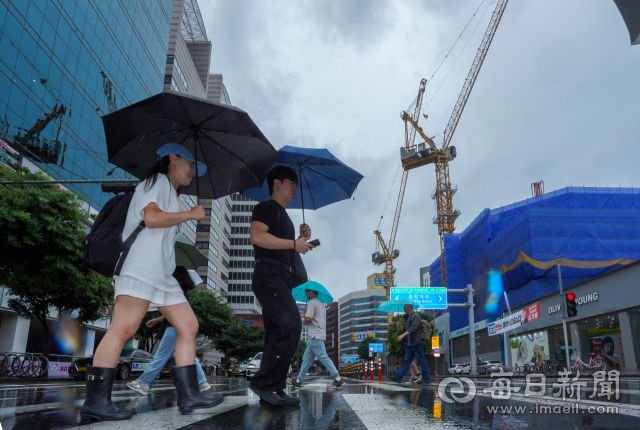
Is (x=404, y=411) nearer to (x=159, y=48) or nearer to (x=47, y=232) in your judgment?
(x=47, y=232)

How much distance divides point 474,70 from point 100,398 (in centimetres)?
7677

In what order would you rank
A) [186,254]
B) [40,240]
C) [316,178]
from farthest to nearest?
[40,240] → [186,254] → [316,178]

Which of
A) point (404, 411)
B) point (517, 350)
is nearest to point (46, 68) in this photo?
point (404, 411)

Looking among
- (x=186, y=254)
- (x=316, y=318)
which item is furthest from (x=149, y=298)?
(x=316, y=318)

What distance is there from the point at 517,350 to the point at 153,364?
1422 inches

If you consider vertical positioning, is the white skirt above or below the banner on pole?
below

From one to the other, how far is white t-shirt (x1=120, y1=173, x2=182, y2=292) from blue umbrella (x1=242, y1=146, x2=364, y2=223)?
2074mm

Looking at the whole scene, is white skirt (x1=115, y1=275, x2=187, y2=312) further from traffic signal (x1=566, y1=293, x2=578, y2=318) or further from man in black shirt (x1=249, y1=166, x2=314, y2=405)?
traffic signal (x1=566, y1=293, x2=578, y2=318)

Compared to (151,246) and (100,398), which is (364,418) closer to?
(100,398)

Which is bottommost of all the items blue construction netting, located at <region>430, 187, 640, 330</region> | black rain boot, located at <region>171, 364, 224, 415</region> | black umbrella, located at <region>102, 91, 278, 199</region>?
black rain boot, located at <region>171, 364, 224, 415</region>

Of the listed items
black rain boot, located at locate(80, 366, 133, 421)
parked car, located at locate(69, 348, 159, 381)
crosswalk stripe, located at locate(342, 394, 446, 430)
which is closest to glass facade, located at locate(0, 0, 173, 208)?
parked car, located at locate(69, 348, 159, 381)

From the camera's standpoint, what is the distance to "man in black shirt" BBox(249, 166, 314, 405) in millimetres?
3682

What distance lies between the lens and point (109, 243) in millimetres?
2971

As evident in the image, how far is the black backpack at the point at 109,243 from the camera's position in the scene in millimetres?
2951
